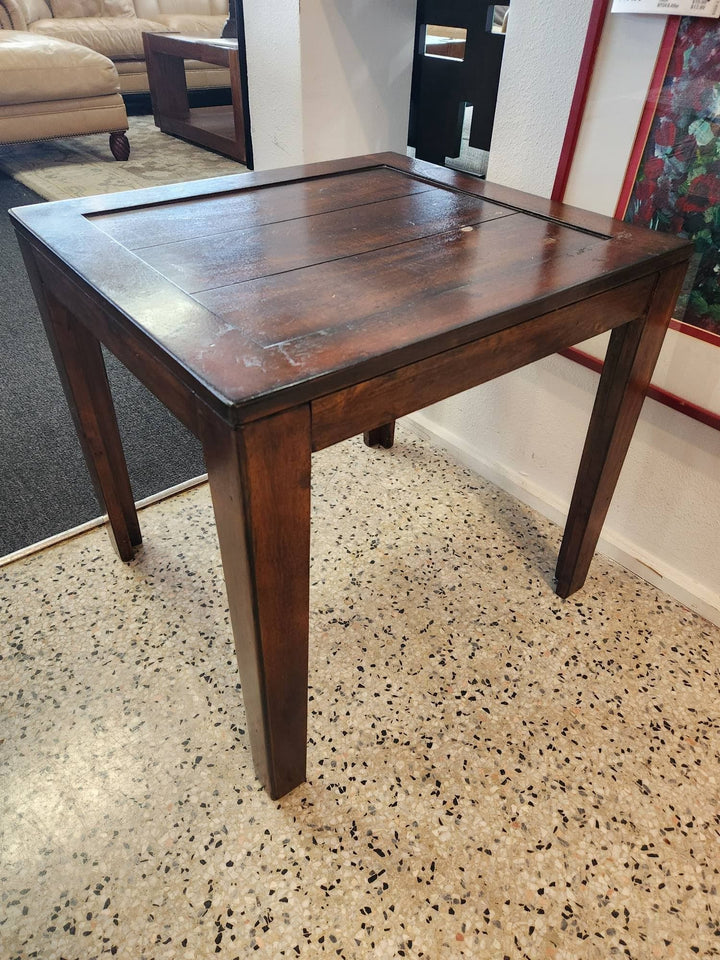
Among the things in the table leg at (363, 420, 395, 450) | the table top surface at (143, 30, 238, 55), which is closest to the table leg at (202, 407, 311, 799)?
the table leg at (363, 420, 395, 450)

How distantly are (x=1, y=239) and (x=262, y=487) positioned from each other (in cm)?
271

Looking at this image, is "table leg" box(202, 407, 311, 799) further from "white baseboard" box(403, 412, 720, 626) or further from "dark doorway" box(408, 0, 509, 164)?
"dark doorway" box(408, 0, 509, 164)

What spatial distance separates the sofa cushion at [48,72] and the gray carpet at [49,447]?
6.27ft

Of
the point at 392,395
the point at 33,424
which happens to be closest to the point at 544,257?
the point at 392,395

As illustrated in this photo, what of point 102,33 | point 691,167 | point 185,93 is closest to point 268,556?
point 691,167

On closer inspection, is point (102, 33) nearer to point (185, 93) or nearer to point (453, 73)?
point (185, 93)

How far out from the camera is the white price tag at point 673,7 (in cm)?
90

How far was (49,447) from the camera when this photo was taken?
64.6 inches

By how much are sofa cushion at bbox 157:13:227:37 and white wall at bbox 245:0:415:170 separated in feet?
13.8

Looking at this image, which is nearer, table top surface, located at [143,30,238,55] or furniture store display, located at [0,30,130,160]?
furniture store display, located at [0,30,130,160]

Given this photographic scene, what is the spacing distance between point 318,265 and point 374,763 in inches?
28.5

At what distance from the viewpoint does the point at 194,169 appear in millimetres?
3564

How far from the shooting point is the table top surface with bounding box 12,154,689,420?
0.66m

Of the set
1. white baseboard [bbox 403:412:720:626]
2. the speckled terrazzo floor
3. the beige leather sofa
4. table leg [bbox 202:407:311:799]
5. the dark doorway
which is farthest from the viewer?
the beige leather sofa
